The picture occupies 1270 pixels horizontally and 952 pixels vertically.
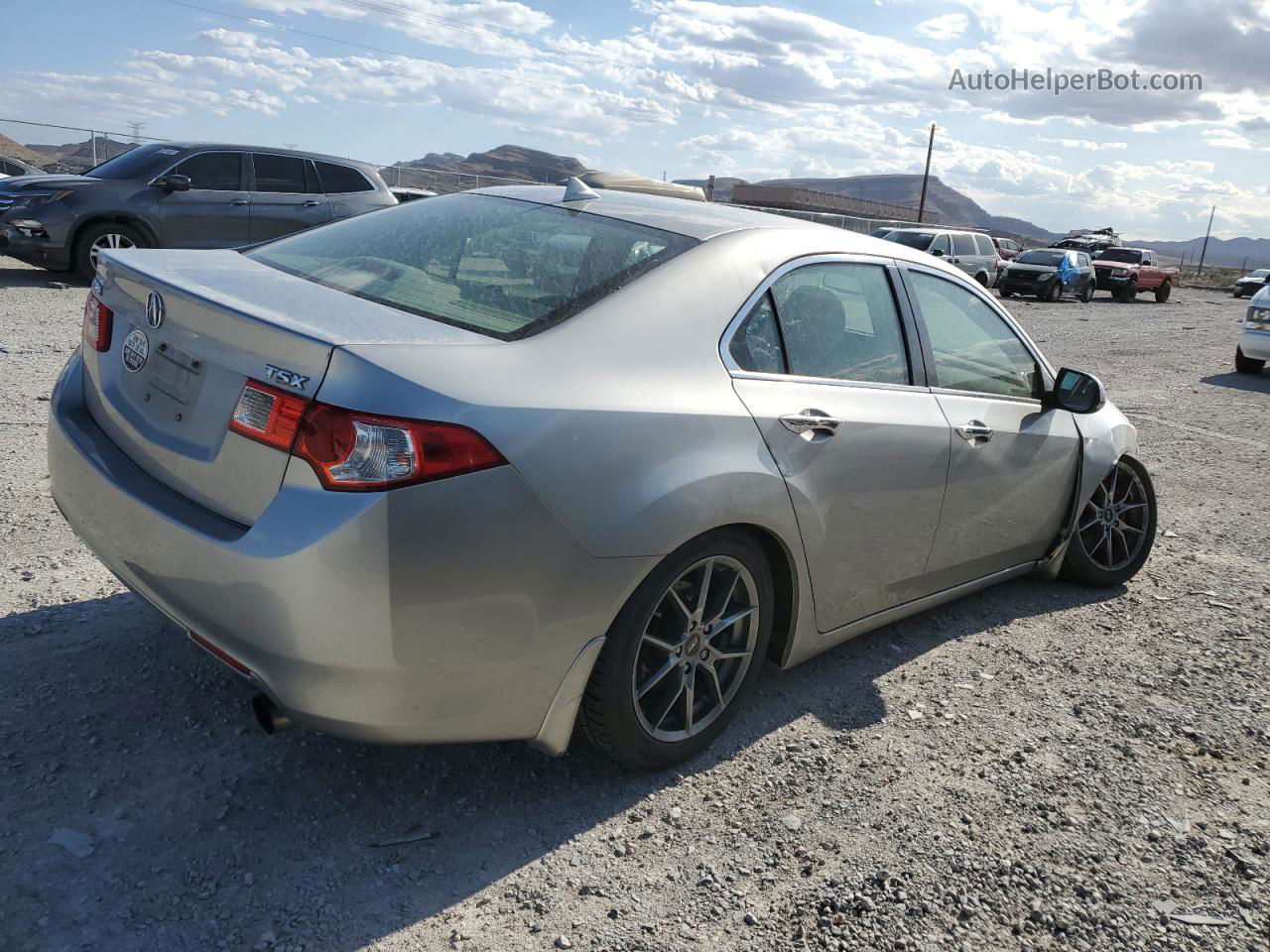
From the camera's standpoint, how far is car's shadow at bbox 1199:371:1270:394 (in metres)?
12.9

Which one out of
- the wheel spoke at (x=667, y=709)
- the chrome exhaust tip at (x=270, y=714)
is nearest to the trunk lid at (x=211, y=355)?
the chrome exhaust tip at (x=270, y=714)

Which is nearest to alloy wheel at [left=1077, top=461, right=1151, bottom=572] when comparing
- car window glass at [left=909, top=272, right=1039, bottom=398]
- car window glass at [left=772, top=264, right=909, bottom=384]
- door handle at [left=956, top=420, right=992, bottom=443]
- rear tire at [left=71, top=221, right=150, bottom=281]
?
car window glass at [left=909, top=272, right=1039, bottom=398]

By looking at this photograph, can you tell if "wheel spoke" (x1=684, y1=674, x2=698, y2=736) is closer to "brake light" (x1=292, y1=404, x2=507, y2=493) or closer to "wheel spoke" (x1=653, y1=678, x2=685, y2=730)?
"wheel spoke" (x1=653, y1=678, x2=685, y2=730)

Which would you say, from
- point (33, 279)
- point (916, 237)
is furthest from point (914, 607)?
point (916, 237)

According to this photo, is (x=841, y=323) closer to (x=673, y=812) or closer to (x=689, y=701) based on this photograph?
(x=689, y=701)

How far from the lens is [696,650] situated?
10.1 feet

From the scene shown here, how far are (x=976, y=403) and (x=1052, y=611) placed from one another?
4.20ft

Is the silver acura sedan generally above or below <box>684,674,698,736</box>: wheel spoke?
above

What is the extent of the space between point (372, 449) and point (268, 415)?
0.30 meters

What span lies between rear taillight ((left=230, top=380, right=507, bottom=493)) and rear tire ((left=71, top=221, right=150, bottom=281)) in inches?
424

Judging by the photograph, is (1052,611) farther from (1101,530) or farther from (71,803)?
(71,803)

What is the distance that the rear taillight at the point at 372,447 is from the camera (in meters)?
2.29

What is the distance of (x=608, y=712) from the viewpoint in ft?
9.22

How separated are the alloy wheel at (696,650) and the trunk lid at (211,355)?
3.20 ft
